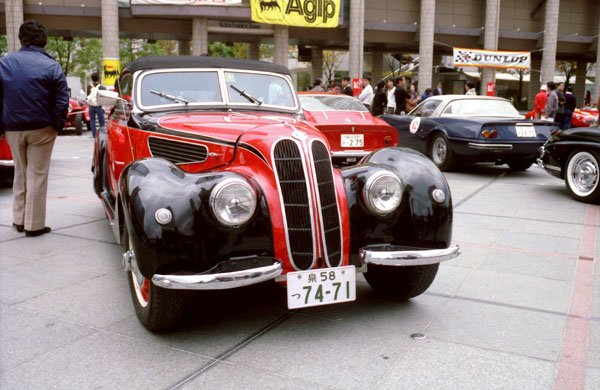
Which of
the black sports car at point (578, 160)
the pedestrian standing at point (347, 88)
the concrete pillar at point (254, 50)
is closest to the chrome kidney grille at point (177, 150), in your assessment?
the black sports car at point (578, 160)

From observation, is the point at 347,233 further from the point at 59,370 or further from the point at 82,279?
the point at 82,279

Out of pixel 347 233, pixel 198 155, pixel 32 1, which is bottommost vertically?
pixel 347 233

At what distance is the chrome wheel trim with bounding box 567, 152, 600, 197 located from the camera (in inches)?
318

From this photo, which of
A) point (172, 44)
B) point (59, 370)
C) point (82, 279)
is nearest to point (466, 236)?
point (82, 279)

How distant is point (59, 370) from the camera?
307 cm

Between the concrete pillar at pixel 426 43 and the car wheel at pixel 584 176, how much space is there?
25.5m

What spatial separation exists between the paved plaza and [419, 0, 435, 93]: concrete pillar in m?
28.6

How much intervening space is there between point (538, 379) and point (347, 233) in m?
1.33

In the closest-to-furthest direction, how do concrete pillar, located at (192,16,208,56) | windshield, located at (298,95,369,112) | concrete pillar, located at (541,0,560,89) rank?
1. windshield, located at (298,95,369,112)
2. concrete pillar, located at (192,16,208,56)
3. concrete pillar, located at (541,0,560,89)

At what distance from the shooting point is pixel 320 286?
11.1 ft

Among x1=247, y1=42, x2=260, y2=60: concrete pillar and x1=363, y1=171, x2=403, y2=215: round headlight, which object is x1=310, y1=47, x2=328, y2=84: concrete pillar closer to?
x1=247, y1=42, x2=260, y2=60: concrete pillar

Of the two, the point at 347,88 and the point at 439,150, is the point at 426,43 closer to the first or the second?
the point at 347,88

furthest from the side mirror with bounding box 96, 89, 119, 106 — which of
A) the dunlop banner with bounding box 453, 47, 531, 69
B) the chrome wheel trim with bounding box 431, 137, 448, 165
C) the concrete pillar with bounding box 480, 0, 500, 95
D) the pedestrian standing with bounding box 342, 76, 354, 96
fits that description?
the concrete pillar with bounding box 480, 0, 500, 95

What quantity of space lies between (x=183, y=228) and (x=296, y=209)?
27.0 inches
